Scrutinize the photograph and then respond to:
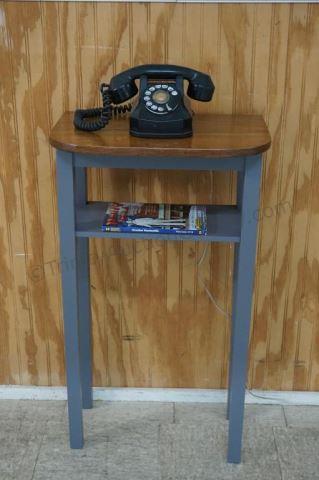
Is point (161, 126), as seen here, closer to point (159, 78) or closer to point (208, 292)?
point (159, 78)

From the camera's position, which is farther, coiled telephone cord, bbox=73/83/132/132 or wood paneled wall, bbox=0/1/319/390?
wood paneled wall, bbox=0/1/319/390

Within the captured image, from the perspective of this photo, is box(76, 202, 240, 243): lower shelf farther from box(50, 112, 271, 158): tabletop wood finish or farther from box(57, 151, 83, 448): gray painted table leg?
box(50, 112, 271, 158): tabletop wood finish

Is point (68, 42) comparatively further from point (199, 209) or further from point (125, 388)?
point (125, 388)

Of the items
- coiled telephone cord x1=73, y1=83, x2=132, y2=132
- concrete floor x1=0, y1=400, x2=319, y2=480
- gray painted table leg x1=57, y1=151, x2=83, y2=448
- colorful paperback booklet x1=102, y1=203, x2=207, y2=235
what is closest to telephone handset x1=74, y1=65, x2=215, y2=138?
coiled telephone cord x1=73, y1=83, x2=132, y2=132

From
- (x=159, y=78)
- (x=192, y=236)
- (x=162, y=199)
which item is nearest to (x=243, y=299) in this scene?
(x=192, y=236)

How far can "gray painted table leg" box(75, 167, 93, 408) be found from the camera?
6.37 ft

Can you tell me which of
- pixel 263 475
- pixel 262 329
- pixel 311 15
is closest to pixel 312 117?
pixel 311 15

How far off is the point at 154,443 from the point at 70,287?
23.5 inches

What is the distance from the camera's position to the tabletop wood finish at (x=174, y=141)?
155cm

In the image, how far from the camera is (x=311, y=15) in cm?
181

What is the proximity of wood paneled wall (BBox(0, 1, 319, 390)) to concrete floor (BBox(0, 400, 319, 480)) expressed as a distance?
0.10 m

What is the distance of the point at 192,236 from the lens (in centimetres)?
170

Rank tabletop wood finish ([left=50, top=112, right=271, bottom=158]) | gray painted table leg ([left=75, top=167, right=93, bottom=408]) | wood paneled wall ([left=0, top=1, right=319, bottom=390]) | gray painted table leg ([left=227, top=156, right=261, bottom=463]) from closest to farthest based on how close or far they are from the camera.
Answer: tabletop wood finish ([left=50, top=112, right=271, bottom=158]), gray painted table leg ([left=227, top=156, right=261, bottom=463]), wood paneled wall ([left=0, top=1, right=319, bottom=390]), gray painted table leg ([left=75, top=167, right=93, bottom=408])

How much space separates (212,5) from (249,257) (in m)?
0.70
